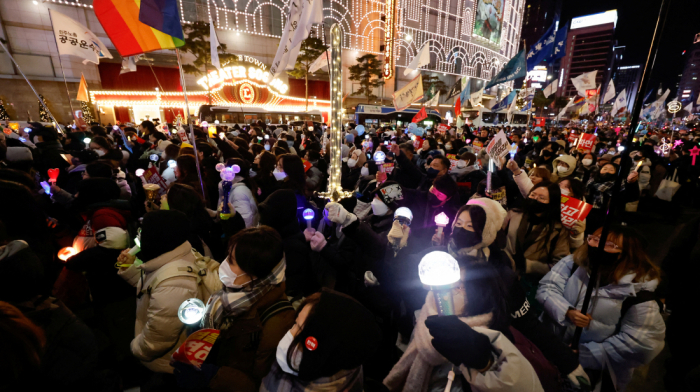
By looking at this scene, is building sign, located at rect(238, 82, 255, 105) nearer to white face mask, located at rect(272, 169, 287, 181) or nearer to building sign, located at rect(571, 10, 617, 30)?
white face mask, located at rect(272, 169, 287, 181)

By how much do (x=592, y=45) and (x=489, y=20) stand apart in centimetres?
10946

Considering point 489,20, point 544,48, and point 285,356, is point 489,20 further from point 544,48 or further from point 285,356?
point 285,356

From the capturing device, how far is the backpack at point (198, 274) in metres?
1.93

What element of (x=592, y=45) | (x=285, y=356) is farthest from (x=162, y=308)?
(x=592, y=45)

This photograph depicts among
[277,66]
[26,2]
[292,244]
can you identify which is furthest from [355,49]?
[292,244]

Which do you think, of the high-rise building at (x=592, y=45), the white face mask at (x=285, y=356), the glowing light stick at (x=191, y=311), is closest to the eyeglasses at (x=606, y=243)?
the white face mask at (x=285, y=356)

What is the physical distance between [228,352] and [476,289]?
1.44 m

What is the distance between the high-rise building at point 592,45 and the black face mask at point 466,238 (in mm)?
150249

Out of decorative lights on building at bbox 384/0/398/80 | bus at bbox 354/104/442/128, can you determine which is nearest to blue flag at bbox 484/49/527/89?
bus at bbox 354/104/442/128

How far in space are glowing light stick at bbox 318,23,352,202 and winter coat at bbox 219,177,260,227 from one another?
1.02 meters

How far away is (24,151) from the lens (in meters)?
5.06

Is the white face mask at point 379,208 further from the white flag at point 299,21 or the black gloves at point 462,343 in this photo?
the white flag at point 299,21

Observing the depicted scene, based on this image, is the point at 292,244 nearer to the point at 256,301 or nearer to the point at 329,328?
the point at 256,301

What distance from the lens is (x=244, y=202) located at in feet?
12.9
